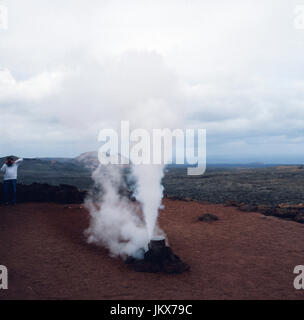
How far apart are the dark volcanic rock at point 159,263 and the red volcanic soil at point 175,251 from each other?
0.68 ft

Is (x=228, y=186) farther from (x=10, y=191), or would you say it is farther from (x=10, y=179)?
(x=10, y=179)

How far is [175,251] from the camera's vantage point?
9.21m

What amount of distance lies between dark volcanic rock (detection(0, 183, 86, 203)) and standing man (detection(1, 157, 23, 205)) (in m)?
0.47

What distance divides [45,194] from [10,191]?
1850 mm

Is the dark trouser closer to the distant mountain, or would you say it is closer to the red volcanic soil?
the red volcanic soil

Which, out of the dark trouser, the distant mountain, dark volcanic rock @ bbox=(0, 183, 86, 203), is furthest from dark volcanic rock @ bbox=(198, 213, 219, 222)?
the distant mountain

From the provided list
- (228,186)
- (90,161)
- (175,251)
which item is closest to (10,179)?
(175,251)

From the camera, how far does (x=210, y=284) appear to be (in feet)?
22.3

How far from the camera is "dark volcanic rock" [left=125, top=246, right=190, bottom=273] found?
7.52 m

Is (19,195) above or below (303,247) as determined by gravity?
above

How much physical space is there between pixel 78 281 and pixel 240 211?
10.6 m

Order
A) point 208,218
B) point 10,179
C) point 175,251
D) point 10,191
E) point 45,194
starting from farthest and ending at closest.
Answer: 1. point 45,194
2. point 10,191
3. point 208,218
4. point 10,179
5. point 175,251

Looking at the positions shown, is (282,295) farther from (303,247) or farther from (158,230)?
(158,230)
